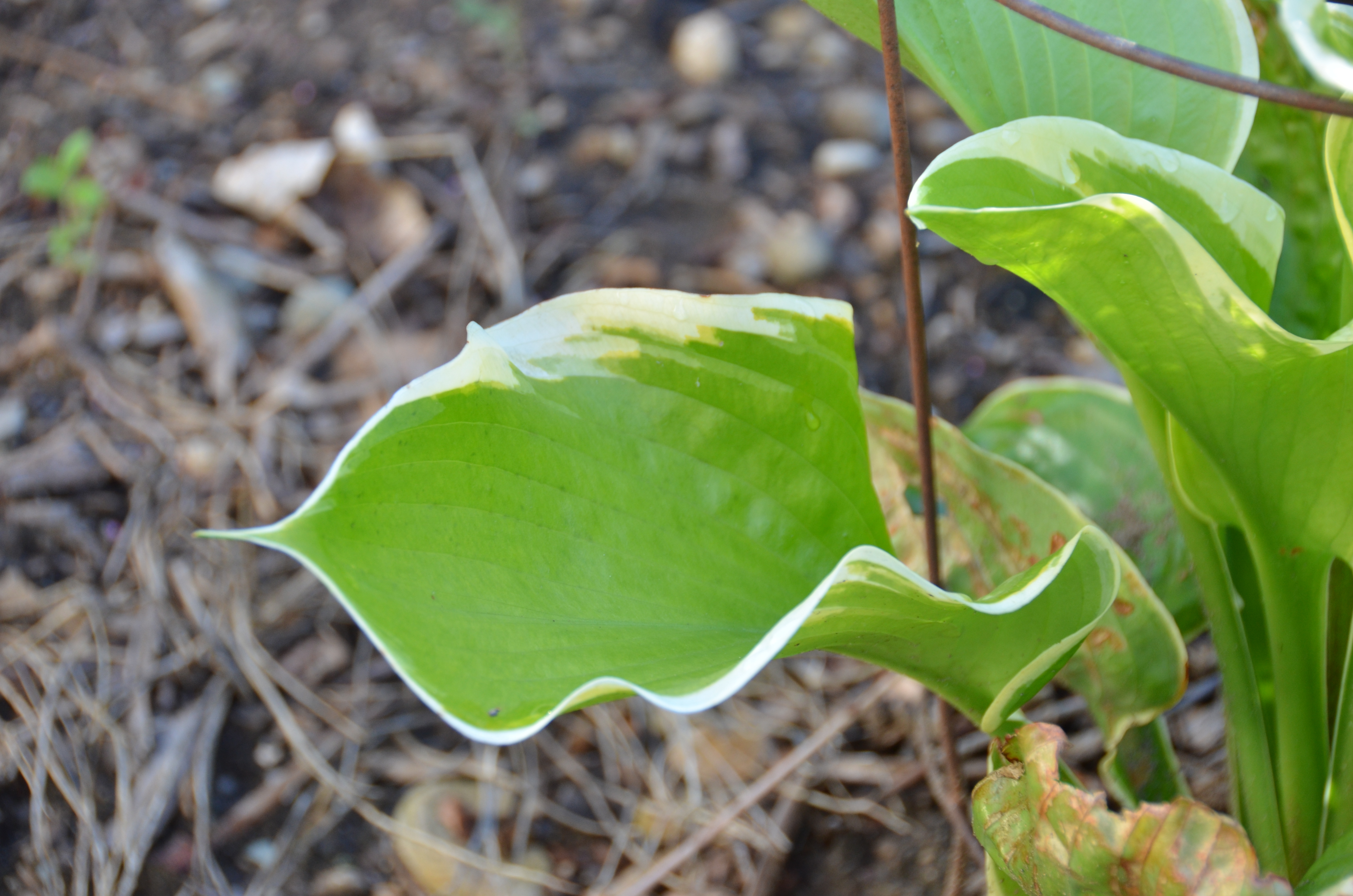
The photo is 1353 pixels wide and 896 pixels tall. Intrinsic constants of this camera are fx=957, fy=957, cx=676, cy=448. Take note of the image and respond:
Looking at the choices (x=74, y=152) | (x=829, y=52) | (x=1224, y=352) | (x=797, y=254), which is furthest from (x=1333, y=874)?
(x=74, y=152)

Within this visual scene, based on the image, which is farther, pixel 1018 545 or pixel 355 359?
Result: pixel 355 359

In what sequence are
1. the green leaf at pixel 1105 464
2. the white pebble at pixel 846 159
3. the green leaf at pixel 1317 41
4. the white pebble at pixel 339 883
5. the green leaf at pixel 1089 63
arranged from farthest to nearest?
the white pebble at pixel 846 159, the white pebble at pixel 339 883, the green leaf at pixel 1105 464, the green leaf at pixel 1089 63, the green leaf at pixel 1317 41

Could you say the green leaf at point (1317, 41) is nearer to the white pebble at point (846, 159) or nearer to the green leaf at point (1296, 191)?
the green leaf at point (1296, 191)

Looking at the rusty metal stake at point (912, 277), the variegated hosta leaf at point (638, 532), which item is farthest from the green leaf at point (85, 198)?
the rusty metal stake at point (912, 277)

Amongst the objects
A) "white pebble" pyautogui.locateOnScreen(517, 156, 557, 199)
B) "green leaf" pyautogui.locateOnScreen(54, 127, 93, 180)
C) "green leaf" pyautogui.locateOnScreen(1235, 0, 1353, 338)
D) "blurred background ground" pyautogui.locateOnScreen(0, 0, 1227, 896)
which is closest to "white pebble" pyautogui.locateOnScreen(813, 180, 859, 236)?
"blurred background ground" pyautogui.locateOnScreen(0, 0, 1227, 896)

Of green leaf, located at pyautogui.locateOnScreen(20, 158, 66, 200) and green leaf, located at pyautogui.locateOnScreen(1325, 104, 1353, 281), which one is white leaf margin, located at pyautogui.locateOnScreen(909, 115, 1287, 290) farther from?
green leaf, located at pyautogui.locateOnScreen(20, 158, 66, 200)

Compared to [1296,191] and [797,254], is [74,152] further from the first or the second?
[1296,191]
